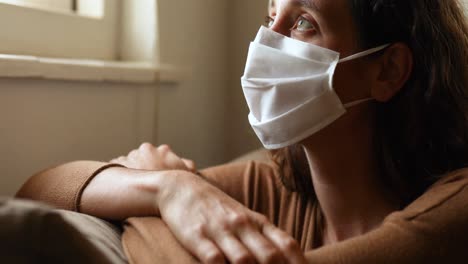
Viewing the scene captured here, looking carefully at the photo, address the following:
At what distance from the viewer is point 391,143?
1.12 meters

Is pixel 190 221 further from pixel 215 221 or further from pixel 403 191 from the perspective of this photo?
pixel 403 191

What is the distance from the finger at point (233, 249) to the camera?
0.72m

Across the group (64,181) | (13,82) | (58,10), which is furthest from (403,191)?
(58,10)

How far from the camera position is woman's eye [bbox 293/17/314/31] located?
3.46 feet

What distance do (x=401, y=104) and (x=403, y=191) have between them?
6.9 inches

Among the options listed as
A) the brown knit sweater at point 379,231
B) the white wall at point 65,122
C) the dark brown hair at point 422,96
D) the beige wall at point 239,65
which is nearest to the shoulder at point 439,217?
the brown knit sweater at point 379,231

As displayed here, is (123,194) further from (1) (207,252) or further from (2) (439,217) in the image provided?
(2) (439,217)

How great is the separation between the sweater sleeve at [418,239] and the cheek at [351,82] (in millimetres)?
249

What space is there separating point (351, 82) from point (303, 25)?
141 mm

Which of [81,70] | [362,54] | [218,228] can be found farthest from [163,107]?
[218,228]

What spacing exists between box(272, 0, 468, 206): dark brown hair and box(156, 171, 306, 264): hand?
16.6 inches

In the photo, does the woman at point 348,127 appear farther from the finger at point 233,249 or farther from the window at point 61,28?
the window at point 61,28

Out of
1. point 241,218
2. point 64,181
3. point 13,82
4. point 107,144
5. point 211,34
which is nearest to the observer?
point 241,218

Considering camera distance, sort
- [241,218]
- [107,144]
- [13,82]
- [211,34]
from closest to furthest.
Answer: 1. [241,218]
2. [13,82]
3. [107,144]
4. [211,34]
